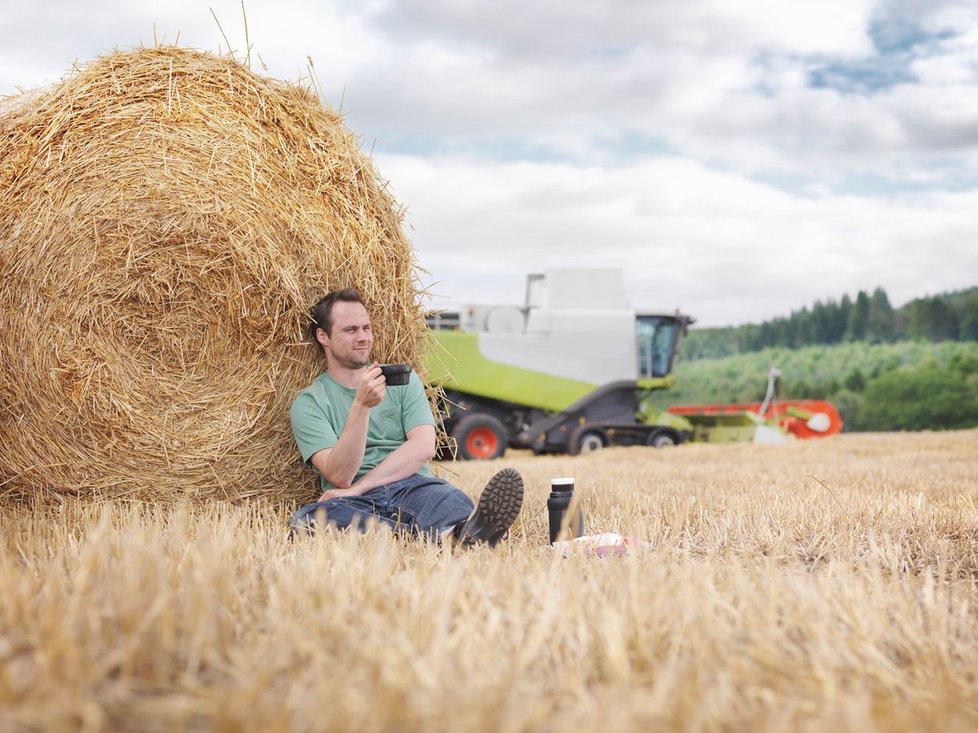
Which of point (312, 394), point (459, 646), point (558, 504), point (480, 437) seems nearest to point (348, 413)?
point (312, 394)

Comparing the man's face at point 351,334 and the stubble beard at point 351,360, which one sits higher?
the man's face at point 351,334

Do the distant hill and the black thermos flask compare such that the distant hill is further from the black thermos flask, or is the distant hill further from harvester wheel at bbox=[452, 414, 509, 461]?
the black thermos flask

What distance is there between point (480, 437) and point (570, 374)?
193cm

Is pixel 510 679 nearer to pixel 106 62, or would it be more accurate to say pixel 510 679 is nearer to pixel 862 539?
pixel 862 539

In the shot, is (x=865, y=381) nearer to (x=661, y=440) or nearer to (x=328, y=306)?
(x=661, y=440)

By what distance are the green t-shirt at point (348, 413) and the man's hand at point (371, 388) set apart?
0.36 m

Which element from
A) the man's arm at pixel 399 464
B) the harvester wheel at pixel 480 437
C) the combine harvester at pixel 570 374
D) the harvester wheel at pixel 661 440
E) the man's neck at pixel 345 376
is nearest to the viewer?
the man's arm at pixel 399 464

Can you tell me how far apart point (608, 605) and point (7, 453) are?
10.2 ft

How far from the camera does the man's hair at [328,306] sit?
3.95 meters

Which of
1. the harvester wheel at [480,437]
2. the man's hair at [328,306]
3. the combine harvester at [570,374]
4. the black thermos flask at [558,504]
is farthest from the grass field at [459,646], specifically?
the combine harvester at [570,374]

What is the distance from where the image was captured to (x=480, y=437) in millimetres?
13109

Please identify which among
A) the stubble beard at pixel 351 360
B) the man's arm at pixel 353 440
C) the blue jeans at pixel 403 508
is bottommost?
the blue jeans at pixel 403 508

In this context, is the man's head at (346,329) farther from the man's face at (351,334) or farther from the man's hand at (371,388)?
the man's hand at (371,388)

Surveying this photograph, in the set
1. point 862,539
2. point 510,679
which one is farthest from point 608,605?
point 862,539
